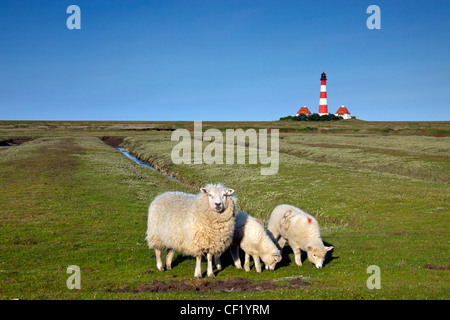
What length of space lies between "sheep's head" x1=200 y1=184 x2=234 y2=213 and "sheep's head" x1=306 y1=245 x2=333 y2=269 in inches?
157

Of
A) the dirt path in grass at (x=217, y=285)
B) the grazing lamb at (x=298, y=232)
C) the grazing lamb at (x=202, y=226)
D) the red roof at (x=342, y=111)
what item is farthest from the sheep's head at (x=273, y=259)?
the red roof at (x=342, y=111)

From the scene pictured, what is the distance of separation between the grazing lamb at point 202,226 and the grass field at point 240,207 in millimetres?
1058

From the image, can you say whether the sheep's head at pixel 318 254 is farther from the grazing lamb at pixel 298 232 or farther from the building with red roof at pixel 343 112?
the building with red roof at pixel 343 112

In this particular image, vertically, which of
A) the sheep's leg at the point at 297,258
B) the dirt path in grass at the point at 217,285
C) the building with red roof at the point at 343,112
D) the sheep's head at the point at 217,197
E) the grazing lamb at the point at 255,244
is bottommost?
the sheep's leg at the point at 297,258

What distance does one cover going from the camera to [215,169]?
4491cm

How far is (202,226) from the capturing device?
538 inches

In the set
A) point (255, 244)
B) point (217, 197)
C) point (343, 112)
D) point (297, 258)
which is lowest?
point (297, 258)

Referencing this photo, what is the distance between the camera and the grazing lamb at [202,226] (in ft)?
44.5

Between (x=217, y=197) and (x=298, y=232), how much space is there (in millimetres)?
4206

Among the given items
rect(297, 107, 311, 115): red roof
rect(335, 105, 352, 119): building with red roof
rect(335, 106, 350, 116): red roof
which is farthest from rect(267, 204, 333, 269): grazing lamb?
rect(335, 106, 350, 116): red roof

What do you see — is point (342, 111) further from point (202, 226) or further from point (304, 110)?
point (202, 226)

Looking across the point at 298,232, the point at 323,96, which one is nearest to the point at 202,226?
the point at 298,232

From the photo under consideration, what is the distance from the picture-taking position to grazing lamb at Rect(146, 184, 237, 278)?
13.6 m

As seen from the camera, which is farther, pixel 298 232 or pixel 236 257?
pixel 298 232
